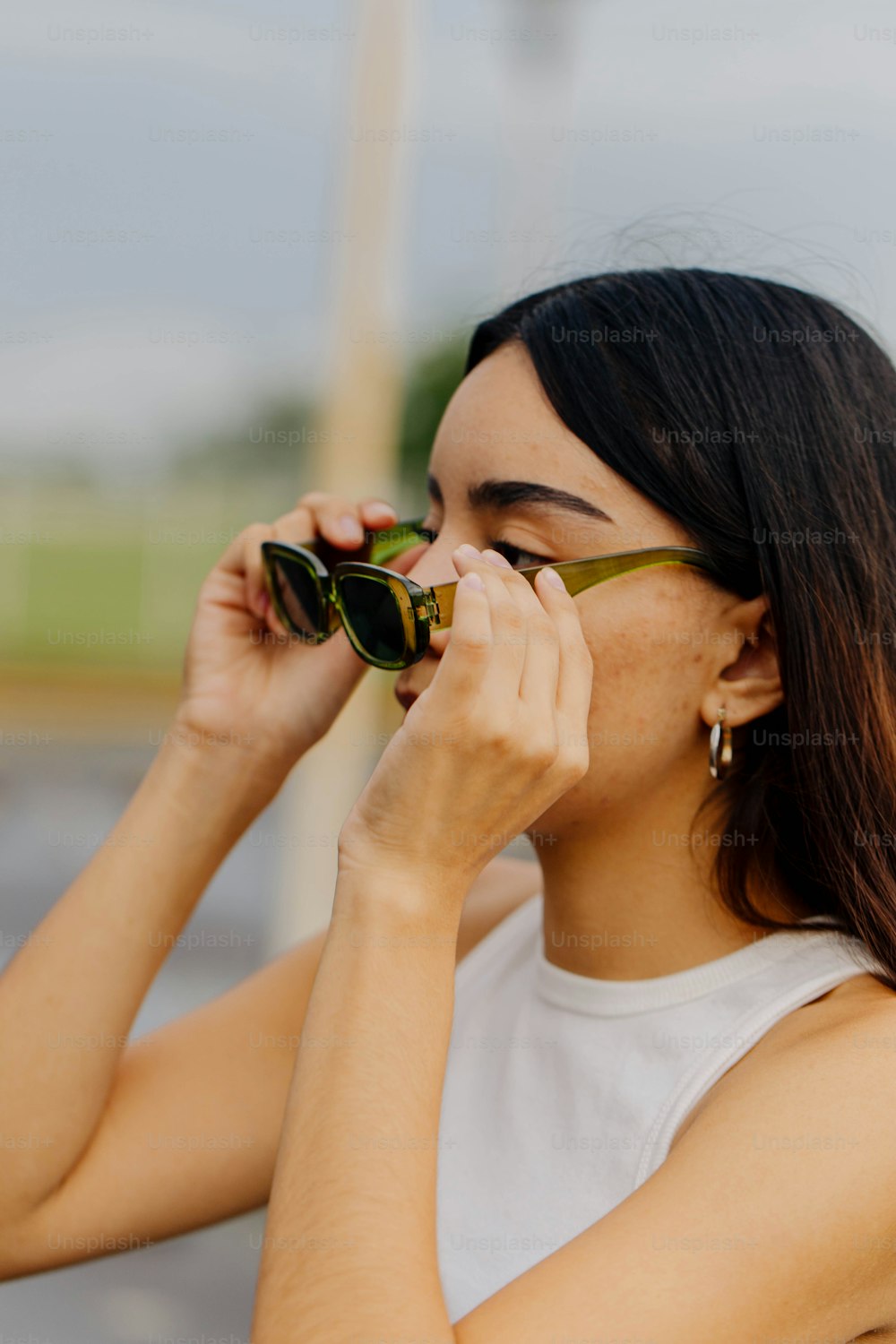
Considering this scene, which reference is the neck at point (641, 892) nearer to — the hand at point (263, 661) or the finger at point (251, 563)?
the hand at point (263, 661)

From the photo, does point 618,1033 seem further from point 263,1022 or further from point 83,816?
point 83,816

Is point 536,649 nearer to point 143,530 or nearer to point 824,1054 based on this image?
point 824,1054

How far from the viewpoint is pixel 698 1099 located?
1.58m

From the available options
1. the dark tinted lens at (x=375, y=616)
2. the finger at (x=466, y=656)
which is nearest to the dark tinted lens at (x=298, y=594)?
the dark tinted lens at (x=375, y=616)

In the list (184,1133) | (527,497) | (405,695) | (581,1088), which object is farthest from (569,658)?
(184,1133)

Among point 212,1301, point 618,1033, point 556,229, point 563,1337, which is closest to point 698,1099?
point 618,1033

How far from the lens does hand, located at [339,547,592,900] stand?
141 centimetres

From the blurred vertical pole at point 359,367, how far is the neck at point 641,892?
2474mm

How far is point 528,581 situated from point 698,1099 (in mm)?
721

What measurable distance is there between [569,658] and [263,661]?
91 cm

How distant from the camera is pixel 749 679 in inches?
70.6

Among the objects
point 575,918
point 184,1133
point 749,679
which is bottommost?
point 184,1133

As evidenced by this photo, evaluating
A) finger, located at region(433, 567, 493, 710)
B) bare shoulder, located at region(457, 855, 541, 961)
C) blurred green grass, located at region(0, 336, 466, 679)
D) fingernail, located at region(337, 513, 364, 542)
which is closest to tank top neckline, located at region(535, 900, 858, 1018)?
bare shoulder, located at region(457, 855, 541, 961)

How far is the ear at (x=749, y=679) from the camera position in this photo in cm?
179
